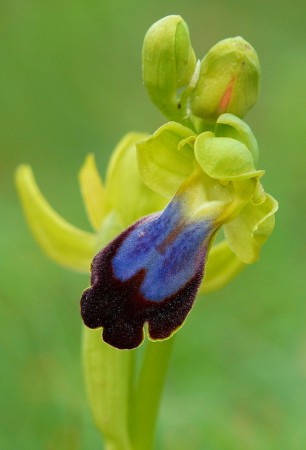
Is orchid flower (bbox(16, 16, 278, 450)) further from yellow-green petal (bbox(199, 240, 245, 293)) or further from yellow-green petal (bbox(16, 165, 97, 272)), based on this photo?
yellow-green petal (bbox(16, 165, 97, 272))

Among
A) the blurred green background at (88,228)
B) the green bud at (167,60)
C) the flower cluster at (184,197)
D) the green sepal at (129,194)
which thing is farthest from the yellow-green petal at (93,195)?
the blurred green background at (88,228)

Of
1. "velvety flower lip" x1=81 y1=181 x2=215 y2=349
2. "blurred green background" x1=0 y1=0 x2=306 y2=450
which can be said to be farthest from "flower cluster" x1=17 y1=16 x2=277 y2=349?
"blurred green background" x1=0 y1=0 x2=306 y2=450

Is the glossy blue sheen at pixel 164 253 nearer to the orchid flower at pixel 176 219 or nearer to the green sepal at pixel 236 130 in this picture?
the orchid flower at pixel 176 219

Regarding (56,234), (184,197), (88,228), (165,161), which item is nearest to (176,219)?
(184,197)

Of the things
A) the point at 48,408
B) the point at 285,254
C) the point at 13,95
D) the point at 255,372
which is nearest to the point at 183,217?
the point at 48,408

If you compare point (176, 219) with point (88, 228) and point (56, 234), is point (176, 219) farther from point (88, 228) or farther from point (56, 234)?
point (88, 228)

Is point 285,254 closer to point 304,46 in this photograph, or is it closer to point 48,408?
point 48,408
